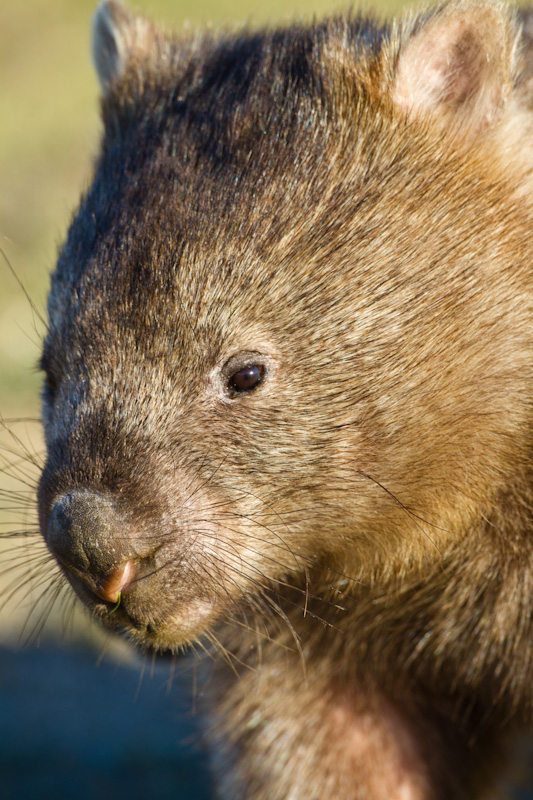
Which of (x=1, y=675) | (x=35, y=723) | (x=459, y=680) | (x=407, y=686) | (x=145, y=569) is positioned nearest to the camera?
(x=145, y=569)

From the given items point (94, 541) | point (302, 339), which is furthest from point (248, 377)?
point (94, 541)

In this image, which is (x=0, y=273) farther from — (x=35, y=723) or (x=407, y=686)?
(x=407, y=686)

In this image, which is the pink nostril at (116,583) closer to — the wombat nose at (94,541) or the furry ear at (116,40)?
the wombat nose at (94,541)

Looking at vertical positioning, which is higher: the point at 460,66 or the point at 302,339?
the point at 460,66

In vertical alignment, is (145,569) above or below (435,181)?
below

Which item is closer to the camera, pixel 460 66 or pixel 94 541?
pixel 94 541

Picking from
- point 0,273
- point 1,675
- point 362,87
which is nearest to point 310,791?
point 1,675

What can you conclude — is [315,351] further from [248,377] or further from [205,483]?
[205,483]
